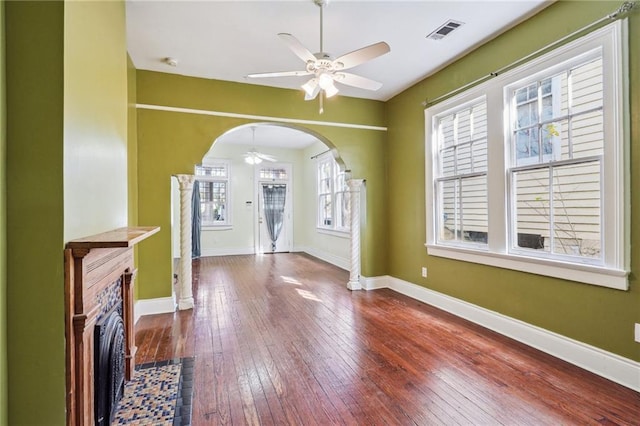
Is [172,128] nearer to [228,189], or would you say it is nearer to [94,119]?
[94,119]

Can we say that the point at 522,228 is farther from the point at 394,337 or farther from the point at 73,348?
the point at 73,348

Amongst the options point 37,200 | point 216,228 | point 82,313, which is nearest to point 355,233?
point 82,313

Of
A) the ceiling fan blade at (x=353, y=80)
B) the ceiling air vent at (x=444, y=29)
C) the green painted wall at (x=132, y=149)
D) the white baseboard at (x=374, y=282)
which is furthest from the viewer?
the white baseboard at (x=374, y=282)

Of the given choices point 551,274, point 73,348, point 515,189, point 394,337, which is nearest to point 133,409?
point 73,348

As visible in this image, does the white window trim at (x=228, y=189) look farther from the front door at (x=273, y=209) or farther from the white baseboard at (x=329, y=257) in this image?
the white baseboard at (x=329, y=257)

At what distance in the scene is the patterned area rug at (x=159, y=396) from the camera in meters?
1.87

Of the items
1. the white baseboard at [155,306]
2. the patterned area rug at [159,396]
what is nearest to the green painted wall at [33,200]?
the patterned area rug at [159,396]

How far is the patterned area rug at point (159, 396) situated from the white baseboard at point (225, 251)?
5642mm

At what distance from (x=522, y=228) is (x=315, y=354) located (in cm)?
223

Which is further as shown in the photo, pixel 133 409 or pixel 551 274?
pixel 551 274

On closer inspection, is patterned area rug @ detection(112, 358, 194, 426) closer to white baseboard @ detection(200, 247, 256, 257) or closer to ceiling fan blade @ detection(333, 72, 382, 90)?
ceiling fan blade @ detection(333, 72, 382, 90)

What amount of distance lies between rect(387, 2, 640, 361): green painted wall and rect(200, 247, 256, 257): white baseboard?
15.1 feet

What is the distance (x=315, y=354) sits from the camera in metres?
2.69

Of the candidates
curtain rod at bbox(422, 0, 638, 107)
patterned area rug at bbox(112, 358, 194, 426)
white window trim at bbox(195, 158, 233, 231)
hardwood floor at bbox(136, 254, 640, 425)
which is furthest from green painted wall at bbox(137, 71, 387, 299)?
white window trim at bbox(195, 158, 233, 231)
